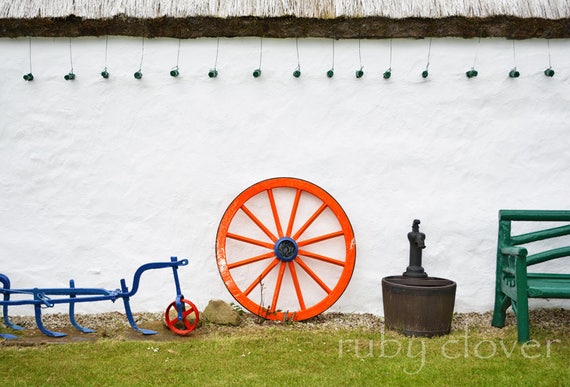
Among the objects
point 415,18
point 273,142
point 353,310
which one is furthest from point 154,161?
point 415,18

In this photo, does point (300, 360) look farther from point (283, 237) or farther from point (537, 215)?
point (537, 215)

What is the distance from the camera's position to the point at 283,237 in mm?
4566

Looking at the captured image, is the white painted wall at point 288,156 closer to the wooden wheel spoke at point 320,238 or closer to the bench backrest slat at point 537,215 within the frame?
the wooden wheel spoke at point 320,238

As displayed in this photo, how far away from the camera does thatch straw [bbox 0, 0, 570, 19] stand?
4.53 meters

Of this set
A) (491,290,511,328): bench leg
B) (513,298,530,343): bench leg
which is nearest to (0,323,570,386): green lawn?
(513,298,530,343): bench leg

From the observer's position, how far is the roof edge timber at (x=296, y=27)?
15.0ft

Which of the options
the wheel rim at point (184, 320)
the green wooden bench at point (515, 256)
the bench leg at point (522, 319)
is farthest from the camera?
the wheel rim at point (184, 320)

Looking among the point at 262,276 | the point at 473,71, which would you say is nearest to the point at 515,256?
the point at 473,71

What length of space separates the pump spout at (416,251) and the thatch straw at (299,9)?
4.86ft

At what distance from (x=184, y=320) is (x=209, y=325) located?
0.68ft

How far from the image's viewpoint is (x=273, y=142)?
4703 mm

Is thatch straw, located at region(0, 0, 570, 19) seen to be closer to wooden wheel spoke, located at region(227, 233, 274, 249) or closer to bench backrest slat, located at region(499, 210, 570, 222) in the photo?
bench backrest slat, located at region(499, 210, 570, 222)

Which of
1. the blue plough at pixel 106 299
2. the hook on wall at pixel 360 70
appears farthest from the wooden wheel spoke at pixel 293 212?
the hook on wall at pixel 360 70

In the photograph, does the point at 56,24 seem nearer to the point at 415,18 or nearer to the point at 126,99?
the point at 126,99
